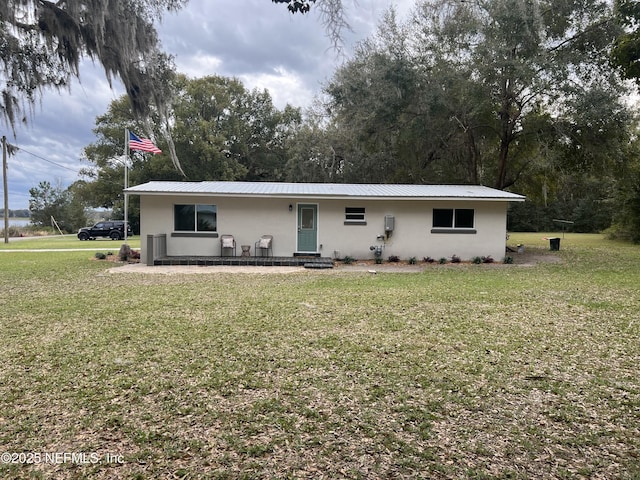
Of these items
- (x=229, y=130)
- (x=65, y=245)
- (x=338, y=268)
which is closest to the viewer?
(x=338, y=268)

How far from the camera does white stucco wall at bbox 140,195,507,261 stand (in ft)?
41.2

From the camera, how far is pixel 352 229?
12914 millimetres

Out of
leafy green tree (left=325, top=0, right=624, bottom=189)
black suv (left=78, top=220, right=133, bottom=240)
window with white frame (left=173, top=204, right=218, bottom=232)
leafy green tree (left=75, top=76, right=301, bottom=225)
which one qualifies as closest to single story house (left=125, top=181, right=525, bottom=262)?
window with white frame (left=173, top=204, right=218, bottom=232)

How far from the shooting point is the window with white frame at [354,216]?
12.8 m

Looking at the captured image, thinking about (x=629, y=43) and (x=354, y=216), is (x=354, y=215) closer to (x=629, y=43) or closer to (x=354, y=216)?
(x=354, y=216)

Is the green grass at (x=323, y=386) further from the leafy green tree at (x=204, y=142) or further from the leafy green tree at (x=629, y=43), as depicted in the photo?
the leafy green tree at (x=204, y=142)

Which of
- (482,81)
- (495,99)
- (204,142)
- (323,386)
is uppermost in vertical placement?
(204,142)

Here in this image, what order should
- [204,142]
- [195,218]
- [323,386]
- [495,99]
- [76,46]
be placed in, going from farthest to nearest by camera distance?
[204,142], [495,99], [195,218], [76,46], [323,386]

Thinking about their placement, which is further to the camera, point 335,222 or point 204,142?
point 204,142

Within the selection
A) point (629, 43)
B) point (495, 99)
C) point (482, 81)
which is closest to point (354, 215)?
point (482, 81)

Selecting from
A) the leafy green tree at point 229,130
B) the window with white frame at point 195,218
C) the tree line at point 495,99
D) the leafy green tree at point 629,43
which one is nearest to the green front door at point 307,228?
the window with white frame at point 195,218

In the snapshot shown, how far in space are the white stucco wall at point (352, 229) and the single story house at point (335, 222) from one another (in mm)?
31

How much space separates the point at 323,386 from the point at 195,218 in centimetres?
1027

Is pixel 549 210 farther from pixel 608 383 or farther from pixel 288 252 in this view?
pixel 608 383
